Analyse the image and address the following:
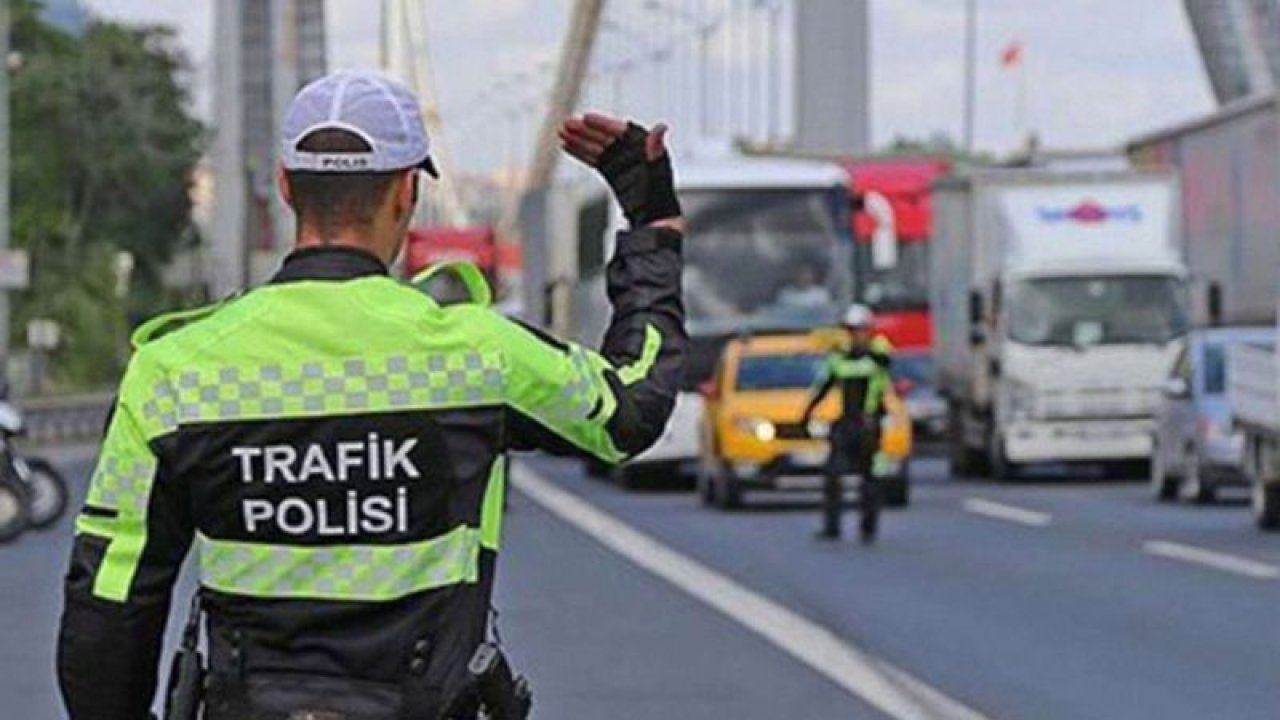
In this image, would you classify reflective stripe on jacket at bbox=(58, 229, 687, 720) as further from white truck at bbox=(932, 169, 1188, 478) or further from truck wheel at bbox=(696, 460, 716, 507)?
white truck at bbox=(932, 169, 1188, 478)

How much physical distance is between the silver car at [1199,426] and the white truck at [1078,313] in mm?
4581

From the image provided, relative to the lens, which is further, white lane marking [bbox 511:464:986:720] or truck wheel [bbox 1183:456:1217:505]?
truck wheel [bbox 1183:456:1217:505]

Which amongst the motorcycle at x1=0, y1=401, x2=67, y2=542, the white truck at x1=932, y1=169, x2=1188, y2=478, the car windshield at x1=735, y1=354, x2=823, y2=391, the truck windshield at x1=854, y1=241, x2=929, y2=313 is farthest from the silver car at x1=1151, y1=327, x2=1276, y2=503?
the truck windshield at x1=854, y1=241, x2=929, y2=313

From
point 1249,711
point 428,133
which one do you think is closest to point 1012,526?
point 1249,711

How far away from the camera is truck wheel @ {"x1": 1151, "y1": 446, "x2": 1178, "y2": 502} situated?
36.8 m

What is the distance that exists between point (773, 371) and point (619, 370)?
104 ft

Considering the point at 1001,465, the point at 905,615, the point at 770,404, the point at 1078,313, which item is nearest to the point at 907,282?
the point at 1001,465

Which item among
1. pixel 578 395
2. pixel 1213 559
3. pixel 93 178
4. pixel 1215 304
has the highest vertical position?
pixel 93 178

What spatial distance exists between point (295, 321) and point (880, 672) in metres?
12.5

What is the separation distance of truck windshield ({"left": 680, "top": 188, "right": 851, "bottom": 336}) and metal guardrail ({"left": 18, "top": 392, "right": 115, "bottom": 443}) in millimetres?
22046

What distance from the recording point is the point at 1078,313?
1660 inches

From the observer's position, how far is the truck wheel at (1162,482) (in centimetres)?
3684

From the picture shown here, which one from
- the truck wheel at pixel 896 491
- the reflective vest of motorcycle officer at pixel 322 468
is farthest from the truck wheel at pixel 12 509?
the reflective vest of motorcycle officer at pixel 322 468

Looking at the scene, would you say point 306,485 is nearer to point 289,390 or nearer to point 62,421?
point 289,390
